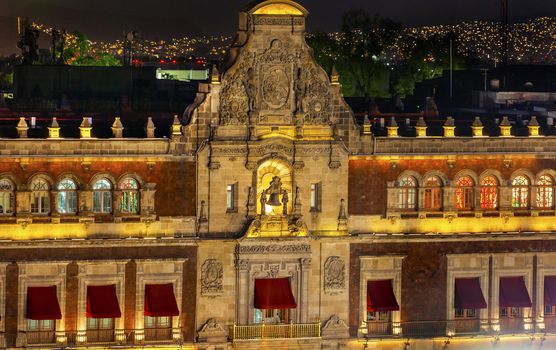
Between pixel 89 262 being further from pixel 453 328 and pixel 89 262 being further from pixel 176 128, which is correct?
pixel 453 328

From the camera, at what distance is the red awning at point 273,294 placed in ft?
301

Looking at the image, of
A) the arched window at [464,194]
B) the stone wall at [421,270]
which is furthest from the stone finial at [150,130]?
the arched window at [464,194]

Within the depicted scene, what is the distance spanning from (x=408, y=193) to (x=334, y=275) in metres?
5.59

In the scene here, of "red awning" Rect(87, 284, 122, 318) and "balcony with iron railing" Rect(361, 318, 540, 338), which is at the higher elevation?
"red awning" Rect(87, 284, 122, 318)

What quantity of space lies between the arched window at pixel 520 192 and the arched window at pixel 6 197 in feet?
82.6

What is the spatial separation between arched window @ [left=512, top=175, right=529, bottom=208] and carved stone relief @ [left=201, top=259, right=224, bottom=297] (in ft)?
51.1

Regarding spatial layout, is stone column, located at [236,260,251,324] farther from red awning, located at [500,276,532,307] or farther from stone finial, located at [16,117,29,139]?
red awning, located at [500,276,532,307]

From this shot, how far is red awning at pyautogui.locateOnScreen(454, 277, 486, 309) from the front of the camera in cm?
9431

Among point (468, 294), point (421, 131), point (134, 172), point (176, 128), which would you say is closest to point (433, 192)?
point (421, 131)

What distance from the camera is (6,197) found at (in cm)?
8881

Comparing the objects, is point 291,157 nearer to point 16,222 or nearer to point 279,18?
point 279,18

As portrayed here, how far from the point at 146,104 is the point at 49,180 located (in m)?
28.4

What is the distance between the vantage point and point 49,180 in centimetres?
8919

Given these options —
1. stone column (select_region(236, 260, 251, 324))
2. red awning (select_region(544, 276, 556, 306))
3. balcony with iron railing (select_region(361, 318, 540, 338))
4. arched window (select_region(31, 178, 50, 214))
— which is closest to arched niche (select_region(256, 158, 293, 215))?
stone column (select_region(236, 260, 251, 324))
